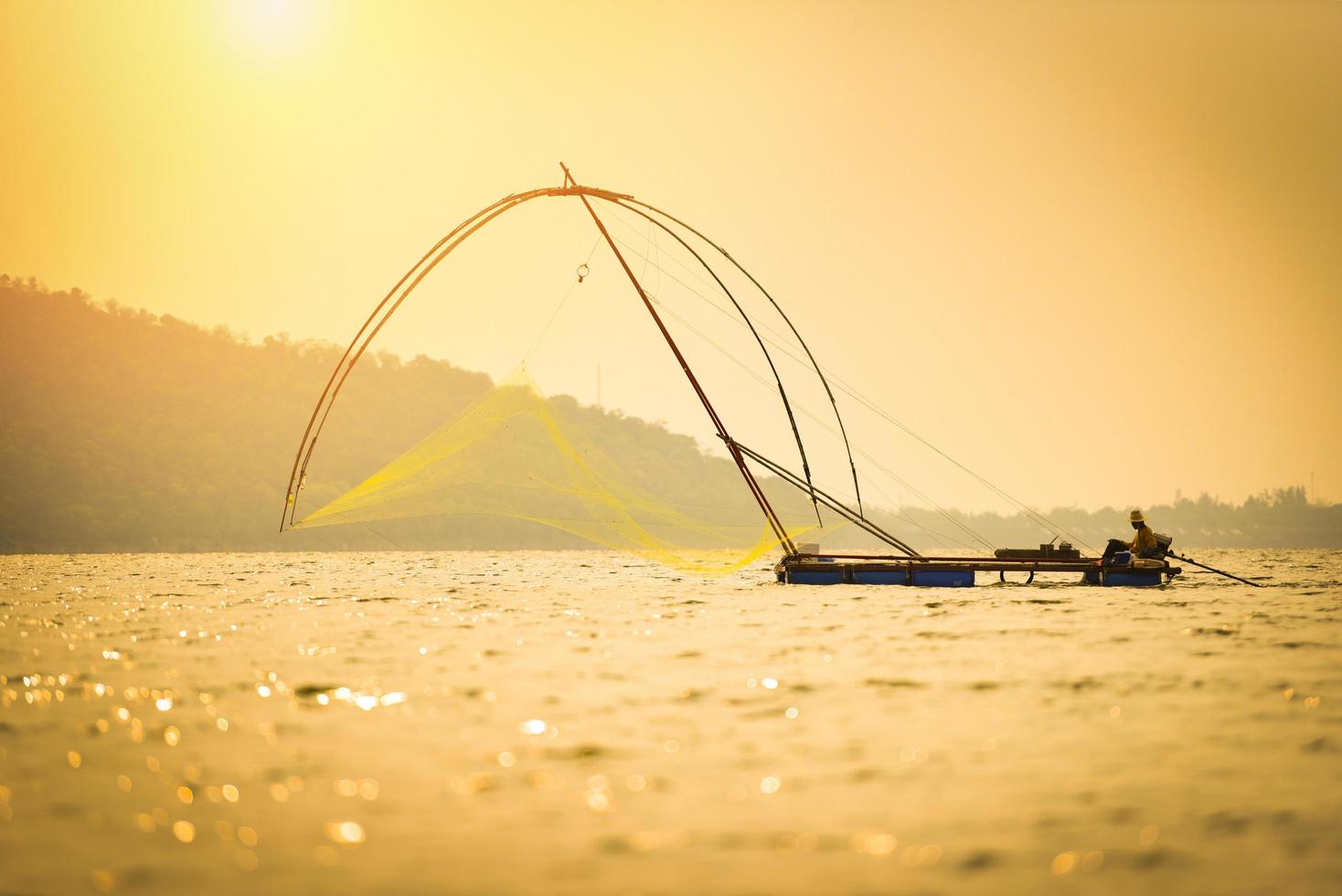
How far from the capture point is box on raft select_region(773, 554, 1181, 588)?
25609 millimetres

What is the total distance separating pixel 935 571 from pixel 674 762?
19304 millimetres

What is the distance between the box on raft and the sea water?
27.5 feet

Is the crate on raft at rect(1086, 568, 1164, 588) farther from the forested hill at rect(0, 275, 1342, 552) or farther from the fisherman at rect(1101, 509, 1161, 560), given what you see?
the forested hill at rect(0, 275, 1342, 552)

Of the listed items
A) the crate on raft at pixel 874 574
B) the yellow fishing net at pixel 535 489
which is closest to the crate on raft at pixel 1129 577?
the crate on raft at pixel 874 574

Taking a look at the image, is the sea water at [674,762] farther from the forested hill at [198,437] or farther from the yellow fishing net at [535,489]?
the forested hill at [198,437]

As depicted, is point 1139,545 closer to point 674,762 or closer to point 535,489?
point 535,489

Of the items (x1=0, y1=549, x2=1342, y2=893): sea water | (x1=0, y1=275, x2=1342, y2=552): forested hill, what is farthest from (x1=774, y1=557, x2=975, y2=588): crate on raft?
(x1=0, y1=275, x2=1342, y2=552): forested hill

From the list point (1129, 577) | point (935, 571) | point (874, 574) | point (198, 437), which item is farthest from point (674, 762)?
point (198, 437)

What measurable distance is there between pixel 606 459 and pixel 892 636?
39.2 feet

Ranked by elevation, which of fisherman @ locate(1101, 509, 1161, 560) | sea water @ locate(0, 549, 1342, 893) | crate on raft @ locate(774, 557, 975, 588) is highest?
fisherman @ locate(1101, 509, 1161, 560)

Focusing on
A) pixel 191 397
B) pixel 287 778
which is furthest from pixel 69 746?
pixel 191 397

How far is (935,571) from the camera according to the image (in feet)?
86.7

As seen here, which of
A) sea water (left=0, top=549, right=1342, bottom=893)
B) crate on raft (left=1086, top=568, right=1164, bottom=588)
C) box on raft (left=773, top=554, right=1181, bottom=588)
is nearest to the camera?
sea water (left=0, top=549, right=1342, bottom=893)

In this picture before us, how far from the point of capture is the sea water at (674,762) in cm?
573
